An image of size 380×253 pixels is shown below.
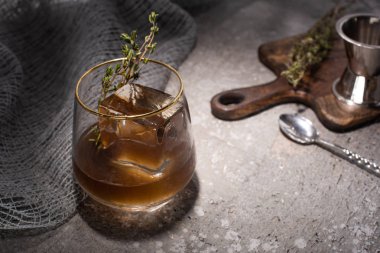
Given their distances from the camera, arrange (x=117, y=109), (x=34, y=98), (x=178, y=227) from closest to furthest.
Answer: (x=117, y=109), (x=178, y=227), (x=34, y=98)

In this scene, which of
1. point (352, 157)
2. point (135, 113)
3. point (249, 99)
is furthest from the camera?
point (249, 99)

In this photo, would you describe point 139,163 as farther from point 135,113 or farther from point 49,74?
point 49,74

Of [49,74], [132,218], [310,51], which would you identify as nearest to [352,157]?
[310,51]

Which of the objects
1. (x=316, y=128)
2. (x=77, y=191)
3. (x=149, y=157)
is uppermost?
(x=149, y=157)

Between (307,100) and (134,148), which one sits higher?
(134,148)

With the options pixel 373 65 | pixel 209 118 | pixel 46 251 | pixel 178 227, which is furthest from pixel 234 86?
pixel 46 251

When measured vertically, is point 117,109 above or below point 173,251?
above

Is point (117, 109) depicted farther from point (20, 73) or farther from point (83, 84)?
point (20, 73)

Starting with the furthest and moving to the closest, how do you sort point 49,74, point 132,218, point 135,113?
point 49,74
point 132,218
point 135,113
